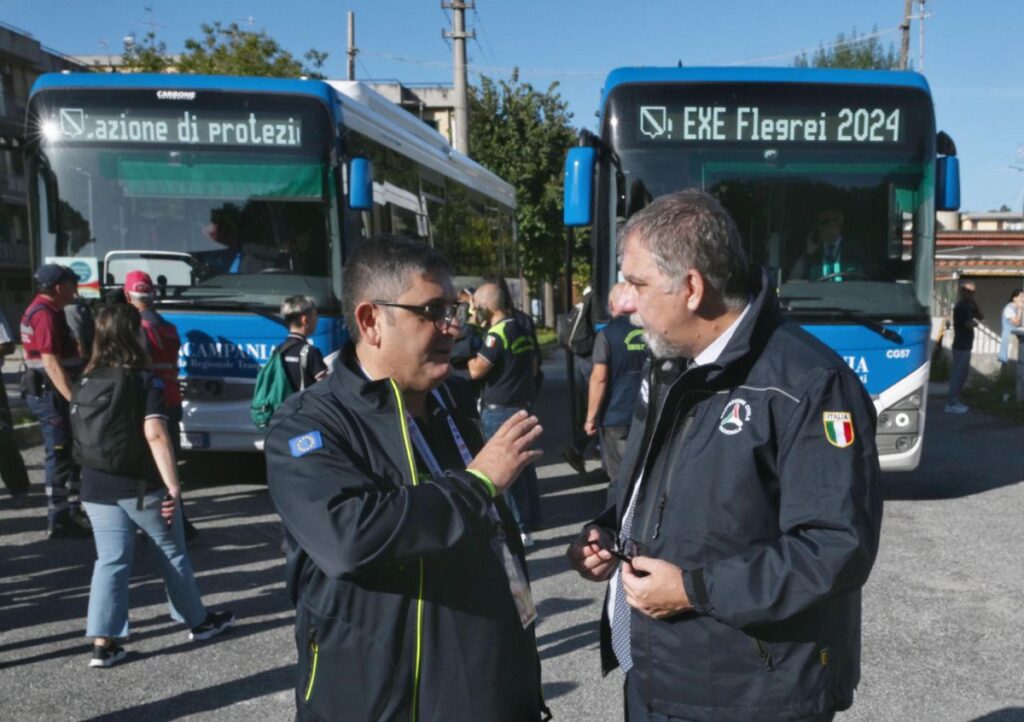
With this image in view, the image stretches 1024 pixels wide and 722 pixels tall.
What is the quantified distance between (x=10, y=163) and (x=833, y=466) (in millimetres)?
50535

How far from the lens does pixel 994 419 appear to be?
1438 cm

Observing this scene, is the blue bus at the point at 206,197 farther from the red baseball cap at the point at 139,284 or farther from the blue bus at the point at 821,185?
the blue bus at the point at 821,185

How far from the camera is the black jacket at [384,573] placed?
206 centimetres

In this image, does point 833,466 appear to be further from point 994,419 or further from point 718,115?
point 994,419

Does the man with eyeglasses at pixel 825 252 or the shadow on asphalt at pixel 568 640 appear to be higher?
the man with eyeglasses at pixel 825 252

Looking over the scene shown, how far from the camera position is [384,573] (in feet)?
7.04

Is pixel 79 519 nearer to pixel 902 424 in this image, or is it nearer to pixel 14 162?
pixel 902 424

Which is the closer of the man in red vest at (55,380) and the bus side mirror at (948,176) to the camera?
the man in red vest at (55,380)

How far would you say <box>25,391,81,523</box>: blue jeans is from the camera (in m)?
7.37

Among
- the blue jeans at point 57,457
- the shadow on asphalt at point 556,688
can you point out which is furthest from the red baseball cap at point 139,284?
the shadow on asphalt at point 556,688

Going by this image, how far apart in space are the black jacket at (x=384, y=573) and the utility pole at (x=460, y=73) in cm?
2070

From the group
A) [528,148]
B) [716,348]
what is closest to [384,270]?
[716,348]

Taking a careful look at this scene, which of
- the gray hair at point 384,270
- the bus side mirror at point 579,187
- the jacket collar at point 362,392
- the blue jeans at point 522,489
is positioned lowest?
the blue jeans at point 522,489

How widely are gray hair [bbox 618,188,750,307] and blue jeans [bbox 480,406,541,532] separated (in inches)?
187
